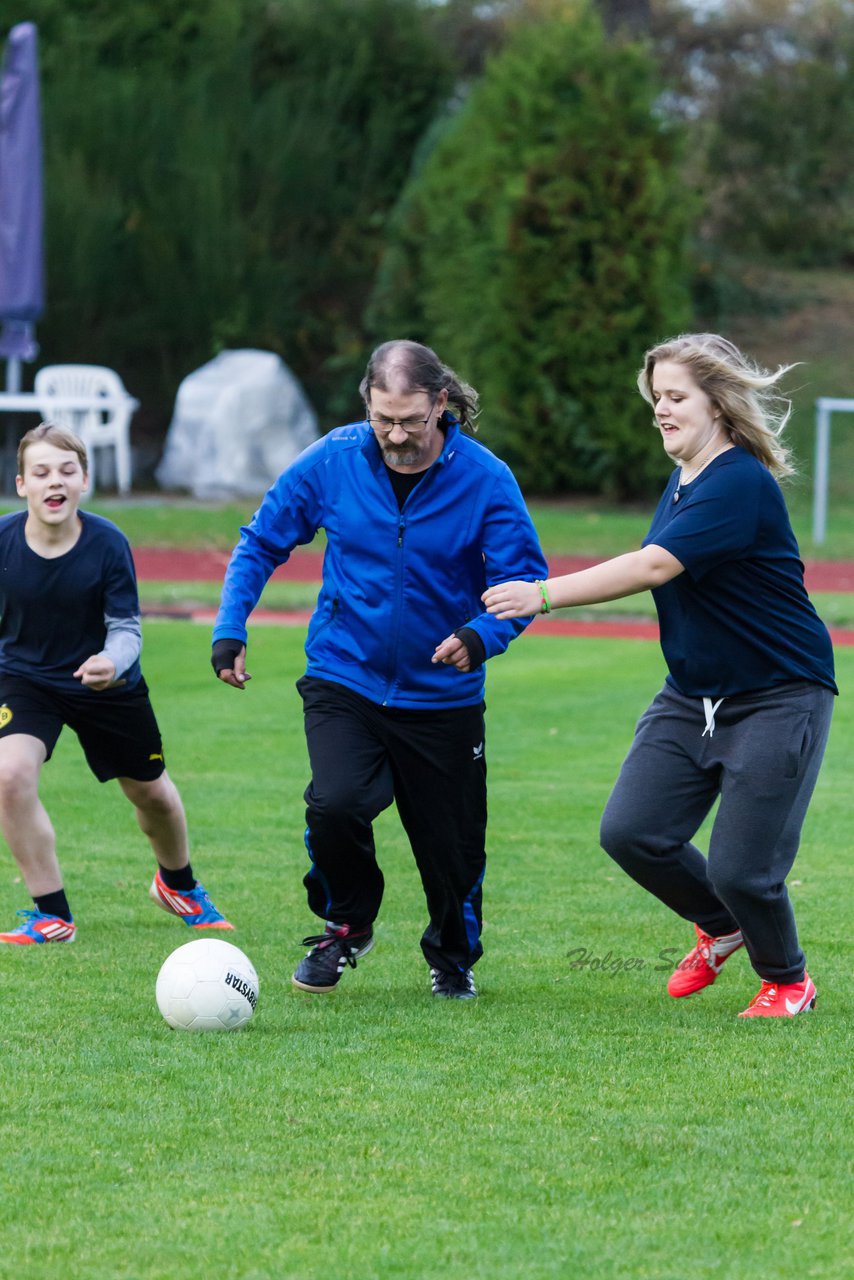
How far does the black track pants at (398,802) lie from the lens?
5176 millimetres

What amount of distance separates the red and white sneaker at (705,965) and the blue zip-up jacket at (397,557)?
41.2 inches

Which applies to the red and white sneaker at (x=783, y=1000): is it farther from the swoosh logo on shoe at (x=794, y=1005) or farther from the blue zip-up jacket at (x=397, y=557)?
the blue zip-up jacket at (x=397, y=557)

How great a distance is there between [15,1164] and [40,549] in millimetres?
2621

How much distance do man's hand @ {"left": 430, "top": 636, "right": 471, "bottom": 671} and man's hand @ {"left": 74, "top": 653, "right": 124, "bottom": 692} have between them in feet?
4.49

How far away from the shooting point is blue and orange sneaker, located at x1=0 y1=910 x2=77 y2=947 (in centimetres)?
591

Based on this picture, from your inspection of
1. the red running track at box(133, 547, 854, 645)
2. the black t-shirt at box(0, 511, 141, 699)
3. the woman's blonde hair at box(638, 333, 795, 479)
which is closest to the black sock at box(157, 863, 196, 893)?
the black t-shirt at box(0, 511, 141, 699)

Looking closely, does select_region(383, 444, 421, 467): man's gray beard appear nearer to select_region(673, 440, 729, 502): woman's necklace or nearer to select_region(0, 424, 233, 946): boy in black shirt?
select_region(673, 440, 729, 502): woman's necklace

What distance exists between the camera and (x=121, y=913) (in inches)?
253

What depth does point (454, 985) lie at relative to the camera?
17.5 feet

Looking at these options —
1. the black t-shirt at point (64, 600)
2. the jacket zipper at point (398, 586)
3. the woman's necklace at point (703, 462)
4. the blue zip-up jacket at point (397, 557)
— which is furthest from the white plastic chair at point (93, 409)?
the woman's necklace at point (703, 462)

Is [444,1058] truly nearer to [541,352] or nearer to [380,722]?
[380,722]

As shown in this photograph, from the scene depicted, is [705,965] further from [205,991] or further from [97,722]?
[97,722]

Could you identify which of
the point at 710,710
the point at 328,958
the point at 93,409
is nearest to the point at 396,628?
the point at 710,710

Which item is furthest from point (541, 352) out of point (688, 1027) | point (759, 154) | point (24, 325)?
point (688, 1027)
